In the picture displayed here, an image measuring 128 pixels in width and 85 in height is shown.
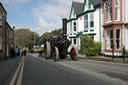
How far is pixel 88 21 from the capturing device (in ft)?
73.7

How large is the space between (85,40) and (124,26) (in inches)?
195

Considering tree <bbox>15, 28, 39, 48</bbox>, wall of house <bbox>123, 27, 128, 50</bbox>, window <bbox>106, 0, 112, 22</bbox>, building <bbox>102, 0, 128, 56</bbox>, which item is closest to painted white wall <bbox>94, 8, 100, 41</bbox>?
window <bbox>106, 0, 112, 22</bbox>

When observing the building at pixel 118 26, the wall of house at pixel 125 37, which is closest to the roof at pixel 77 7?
the building at pixel 118 26

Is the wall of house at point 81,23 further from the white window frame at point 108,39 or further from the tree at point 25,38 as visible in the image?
the tree at point 25,38

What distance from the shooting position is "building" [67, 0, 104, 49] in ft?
67.4

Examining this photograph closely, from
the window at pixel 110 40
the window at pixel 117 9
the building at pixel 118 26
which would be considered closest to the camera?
the building at pixel 118 26

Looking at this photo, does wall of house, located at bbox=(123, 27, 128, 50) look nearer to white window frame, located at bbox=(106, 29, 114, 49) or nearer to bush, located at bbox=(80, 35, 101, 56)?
white window frame, located at bbox=(106, 29, 114, 49)

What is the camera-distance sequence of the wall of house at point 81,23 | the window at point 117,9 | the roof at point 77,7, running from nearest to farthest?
1. the window at point 117,9
2. the wall of house at point 81,23
3. the roof at point 77,7

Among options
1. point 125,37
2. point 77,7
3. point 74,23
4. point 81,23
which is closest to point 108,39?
point 125,37

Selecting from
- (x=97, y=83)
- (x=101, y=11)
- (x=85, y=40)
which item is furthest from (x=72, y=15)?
(x=97, y=83)

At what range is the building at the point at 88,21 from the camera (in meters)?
20.5

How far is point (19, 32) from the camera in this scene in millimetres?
77312

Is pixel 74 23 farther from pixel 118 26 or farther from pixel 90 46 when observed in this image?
pixel 118 26

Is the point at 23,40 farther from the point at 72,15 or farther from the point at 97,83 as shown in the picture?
the point at 97,83
